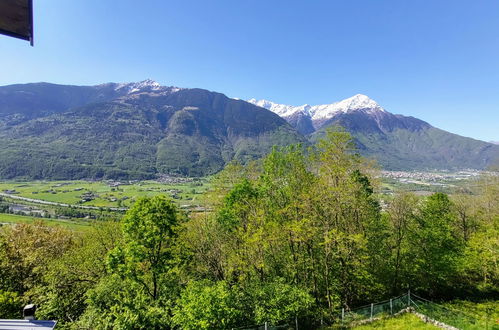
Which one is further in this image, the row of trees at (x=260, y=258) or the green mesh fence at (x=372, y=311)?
the green mesh fence at (x=372, y=311)

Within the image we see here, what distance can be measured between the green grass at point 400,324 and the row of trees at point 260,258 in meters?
3.29

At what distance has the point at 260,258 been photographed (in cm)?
2300

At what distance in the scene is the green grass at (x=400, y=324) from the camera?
2003cm

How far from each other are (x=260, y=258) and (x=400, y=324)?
500 inches

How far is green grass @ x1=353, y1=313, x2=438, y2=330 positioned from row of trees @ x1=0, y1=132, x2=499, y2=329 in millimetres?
3295

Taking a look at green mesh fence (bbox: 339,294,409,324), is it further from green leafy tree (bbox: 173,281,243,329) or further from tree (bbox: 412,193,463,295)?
green leafy tree (bbox: 173,281,243,329)

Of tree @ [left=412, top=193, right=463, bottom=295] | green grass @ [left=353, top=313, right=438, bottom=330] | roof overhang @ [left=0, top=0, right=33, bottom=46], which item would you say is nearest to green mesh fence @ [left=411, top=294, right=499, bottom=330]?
green grass @ [left=353, top=313, right=438, bottom=330]

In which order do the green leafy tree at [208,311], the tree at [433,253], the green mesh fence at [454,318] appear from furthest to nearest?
the tree at [433,253], the green mesh fence at [454,318], the green leafy tree at [208,311]

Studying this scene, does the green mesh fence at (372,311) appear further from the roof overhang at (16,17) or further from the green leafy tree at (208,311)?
the roof overhang at (16,17)

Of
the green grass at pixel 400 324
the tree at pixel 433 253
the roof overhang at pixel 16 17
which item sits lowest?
the green grass at pixel 400 324

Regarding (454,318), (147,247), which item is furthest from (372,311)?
(147,247)

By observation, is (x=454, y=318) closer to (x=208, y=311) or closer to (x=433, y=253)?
(x=433, y=253)

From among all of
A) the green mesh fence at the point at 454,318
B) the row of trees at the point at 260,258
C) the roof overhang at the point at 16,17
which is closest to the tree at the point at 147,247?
the row of trees at the point at 260,258

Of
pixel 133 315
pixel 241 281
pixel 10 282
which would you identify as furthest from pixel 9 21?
pixel 10 282
